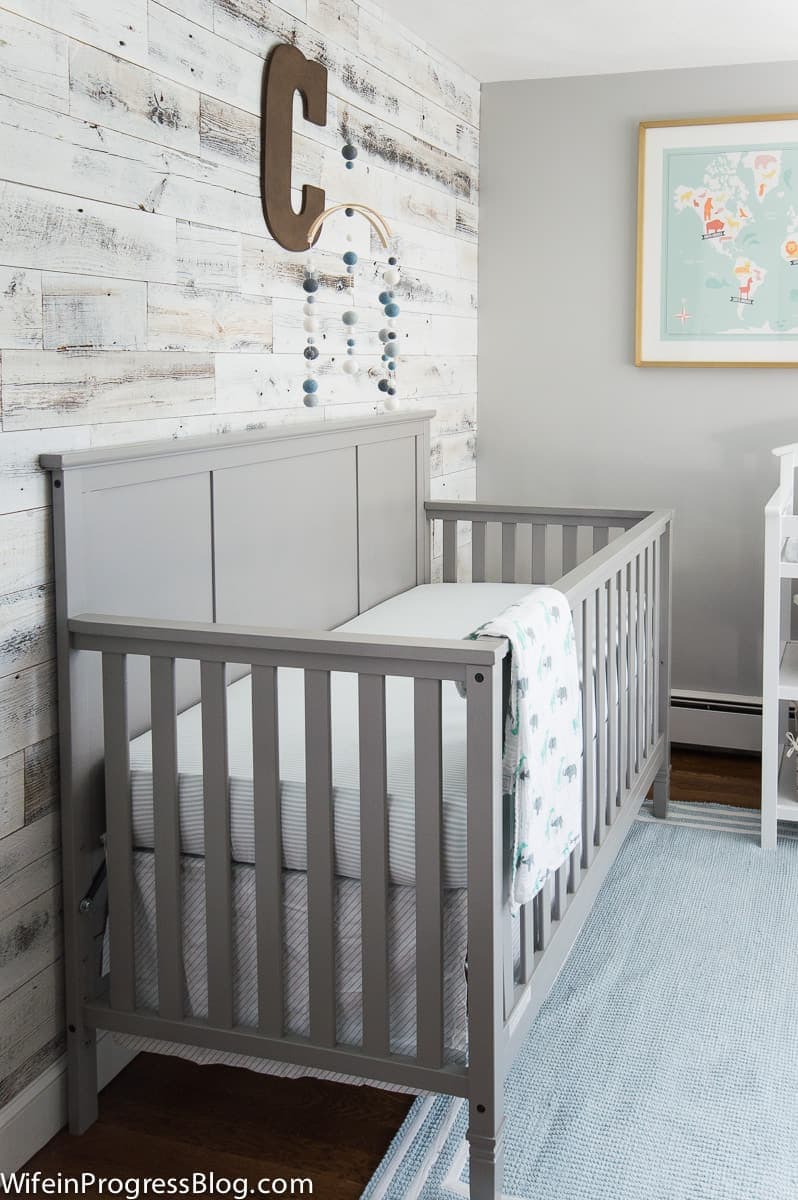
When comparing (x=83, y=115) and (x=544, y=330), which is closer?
(x=83, y=115)

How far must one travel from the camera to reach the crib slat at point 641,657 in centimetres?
275

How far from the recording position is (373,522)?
9.73 ft

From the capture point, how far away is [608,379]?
369 centimetres

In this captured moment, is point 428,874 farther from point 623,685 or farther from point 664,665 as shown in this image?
point 664,665

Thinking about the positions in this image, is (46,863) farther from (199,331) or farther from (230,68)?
(230,68)

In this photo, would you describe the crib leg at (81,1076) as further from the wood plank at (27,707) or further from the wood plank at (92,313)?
the wood plank at (92,313)

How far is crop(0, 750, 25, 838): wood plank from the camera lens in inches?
67.0

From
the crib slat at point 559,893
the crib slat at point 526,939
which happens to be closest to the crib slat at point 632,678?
the crib slat at point 559,893

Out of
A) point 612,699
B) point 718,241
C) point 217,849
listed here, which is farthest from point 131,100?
point 718,241

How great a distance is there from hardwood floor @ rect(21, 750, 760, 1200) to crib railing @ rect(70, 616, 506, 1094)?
18 cm

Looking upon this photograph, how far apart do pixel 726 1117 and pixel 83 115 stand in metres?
1.82

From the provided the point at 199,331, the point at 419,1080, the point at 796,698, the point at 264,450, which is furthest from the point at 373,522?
the point at 419,1080

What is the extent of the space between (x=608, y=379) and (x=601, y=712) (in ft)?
5.44

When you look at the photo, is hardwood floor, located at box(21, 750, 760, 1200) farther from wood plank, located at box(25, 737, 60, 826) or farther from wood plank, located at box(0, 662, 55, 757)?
wood plank, located at box(0, 662, 55, 757)
